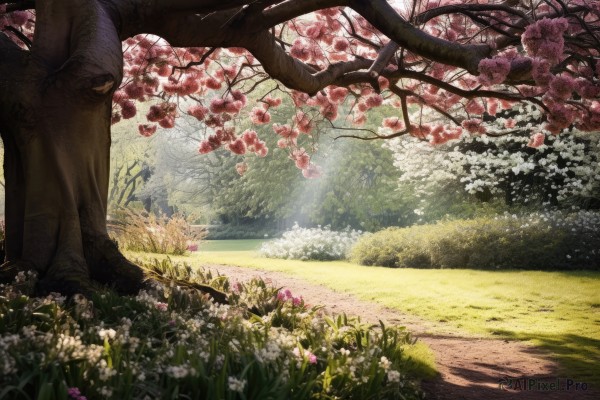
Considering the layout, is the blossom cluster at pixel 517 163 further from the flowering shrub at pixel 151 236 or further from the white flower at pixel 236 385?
the white flower at pixel 236 385

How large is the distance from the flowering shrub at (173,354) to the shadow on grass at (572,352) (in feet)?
6.05

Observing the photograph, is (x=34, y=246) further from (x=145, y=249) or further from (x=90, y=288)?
(x=145, y=249)

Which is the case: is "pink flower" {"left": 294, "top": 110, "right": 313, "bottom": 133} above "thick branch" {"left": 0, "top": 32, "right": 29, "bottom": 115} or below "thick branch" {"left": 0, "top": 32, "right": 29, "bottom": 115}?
above

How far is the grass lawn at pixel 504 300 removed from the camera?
708cm

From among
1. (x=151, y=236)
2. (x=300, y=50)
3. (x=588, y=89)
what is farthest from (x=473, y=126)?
(x=151, y=236)

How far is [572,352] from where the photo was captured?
6543 millimetres

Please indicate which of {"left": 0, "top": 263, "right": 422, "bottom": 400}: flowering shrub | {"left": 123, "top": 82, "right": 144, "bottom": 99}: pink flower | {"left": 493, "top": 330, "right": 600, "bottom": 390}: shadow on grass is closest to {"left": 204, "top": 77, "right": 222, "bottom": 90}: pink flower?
{"left": 123, "top": 82, "right": 144, "bottom": 99}: pink flower

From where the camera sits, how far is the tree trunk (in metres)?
4.91

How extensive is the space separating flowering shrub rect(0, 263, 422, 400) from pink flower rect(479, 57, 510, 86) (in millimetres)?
2259

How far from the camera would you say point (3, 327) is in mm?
3533

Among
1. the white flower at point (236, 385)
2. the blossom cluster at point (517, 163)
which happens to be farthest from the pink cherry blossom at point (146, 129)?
the blossom cluster at point (517, 163)

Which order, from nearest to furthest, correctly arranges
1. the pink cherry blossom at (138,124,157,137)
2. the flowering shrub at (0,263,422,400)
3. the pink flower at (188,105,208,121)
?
the flowering shrub at (0,263,422,400) → the pink flower at (188,105,208,121) → the pink cherry blossom at (138,124,157,137)

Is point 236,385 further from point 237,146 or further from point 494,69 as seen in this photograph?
point 237,146

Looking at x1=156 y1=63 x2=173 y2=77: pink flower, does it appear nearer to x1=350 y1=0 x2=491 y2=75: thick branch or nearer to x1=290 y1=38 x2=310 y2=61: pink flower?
x1=290 y1=38 x2=310 y2=61: pink flower
